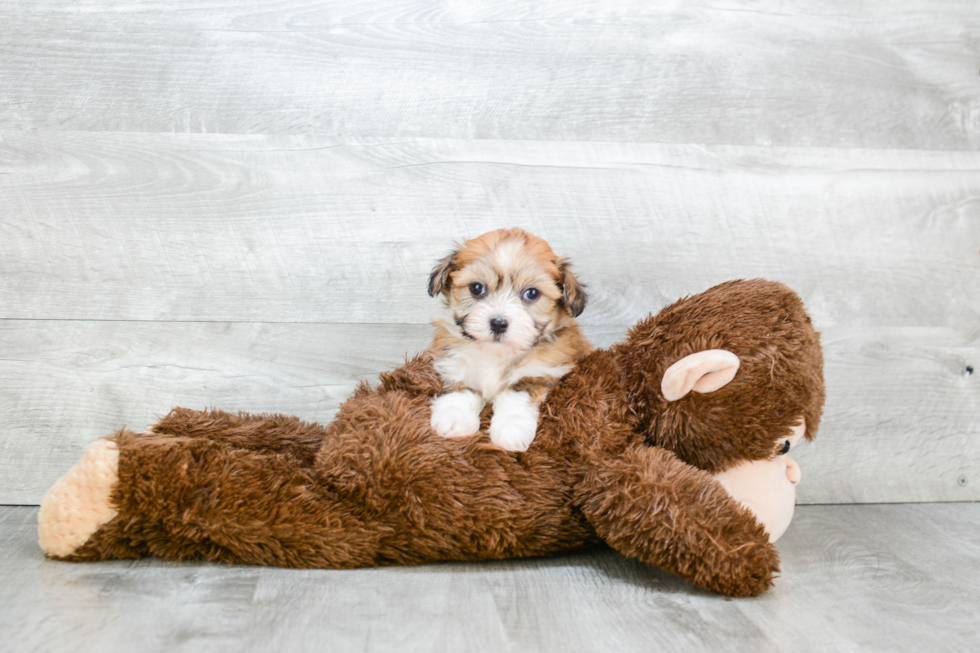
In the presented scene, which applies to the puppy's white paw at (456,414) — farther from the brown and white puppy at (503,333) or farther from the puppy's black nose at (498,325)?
the puppy's black nose at (498,325)

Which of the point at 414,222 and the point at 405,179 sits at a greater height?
the point at 405,179

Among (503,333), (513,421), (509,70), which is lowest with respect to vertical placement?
(513,421)

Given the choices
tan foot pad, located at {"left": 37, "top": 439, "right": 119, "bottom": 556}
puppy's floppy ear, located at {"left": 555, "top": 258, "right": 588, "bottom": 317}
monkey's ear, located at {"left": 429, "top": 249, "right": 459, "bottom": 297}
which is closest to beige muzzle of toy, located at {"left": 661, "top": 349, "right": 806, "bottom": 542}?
puppy's floppy ear, located at {"left": 555, "top": 258, "right": 588, "bottom": 317}

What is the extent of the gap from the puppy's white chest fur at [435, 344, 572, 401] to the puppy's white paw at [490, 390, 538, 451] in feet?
0.14

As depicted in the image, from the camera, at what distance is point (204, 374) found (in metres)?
2.13

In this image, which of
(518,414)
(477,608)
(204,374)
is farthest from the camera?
(204,374)

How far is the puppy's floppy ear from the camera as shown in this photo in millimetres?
1763

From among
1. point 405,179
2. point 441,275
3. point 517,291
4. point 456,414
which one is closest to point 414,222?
point 405,179

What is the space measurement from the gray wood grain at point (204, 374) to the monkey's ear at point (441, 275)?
0.36 meters

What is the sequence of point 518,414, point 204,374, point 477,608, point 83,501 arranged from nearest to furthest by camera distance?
point 477,608
point 83,501
point 518,414
point 204,374

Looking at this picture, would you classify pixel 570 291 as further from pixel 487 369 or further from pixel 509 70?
pixel 509 70

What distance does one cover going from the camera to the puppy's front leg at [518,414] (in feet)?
5.40

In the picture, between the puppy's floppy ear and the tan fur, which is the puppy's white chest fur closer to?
the tan fur

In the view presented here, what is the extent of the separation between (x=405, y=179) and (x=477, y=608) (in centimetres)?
122
